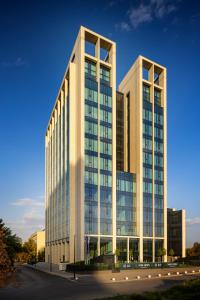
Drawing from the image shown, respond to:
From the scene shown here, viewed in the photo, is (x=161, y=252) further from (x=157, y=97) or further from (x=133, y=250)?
(x=157, y=97)

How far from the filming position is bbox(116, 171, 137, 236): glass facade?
88925mm

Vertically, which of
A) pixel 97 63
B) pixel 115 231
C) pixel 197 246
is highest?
pixel 97 63

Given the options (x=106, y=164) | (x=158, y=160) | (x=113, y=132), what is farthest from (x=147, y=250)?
(x=113, y=132)

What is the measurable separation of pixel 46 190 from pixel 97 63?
61665 mm

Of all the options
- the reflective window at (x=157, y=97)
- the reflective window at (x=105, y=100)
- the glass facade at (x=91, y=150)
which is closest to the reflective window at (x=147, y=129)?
the reflective window at (x=157, y=97)

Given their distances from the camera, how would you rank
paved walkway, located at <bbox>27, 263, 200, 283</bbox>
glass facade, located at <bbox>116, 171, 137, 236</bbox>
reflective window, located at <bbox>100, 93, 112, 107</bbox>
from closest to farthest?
paved walkway, located at <bbox>27, 263, 200, 283</bbox>, glass facade, located at <bbox>116, 171, 137, 236</bbox>, reflective window, located at <bbox>100, 93, 112, 107</bbox>

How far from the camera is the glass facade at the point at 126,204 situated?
88.9m

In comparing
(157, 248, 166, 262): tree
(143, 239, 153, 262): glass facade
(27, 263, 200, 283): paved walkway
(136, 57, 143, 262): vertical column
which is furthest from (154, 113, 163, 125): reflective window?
(27, 263, 200, 283): paved walkway

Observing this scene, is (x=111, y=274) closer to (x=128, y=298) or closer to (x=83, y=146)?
(x=83, y=146)

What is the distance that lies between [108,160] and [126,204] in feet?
42.2

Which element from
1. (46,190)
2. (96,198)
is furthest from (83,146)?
(46,190)

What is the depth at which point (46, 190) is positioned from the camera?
13388cm

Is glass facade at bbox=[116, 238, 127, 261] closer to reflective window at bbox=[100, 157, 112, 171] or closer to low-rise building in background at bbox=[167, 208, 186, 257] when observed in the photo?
reflective window at bbox=[100, 157, 112, 171]

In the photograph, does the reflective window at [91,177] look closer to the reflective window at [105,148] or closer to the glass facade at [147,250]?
the reflective window at [105,148]
